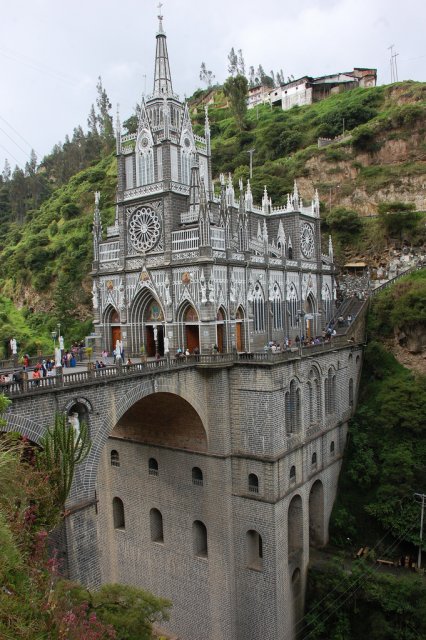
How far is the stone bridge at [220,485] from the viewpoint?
83.7 feet

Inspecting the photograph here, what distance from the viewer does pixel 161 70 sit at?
31.6 metres

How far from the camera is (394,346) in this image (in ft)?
121

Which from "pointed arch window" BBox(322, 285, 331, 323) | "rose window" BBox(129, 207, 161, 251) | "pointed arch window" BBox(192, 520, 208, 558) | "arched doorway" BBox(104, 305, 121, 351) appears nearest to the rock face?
"pointed arch window" BBox(322, 285, 331, 323)

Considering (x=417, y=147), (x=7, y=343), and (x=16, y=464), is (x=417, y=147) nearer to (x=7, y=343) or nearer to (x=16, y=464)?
(x=7, y=343)

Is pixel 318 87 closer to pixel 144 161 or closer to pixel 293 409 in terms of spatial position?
pixel 144 161

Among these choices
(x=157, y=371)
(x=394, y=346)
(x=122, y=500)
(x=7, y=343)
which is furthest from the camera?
(x=7, y=343)

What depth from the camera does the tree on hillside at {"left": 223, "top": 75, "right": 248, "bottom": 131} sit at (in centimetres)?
8250

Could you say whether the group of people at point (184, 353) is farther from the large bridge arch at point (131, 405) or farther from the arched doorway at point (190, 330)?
the large bridge arch at point (131, 405)

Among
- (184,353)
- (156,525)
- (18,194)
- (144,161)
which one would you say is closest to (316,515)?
(156,525)

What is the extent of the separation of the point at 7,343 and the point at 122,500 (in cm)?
3029

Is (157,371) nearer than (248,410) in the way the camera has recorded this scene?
Yes

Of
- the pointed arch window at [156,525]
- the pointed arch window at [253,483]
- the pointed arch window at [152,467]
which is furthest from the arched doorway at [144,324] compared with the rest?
the pointed arch window at [156,525]

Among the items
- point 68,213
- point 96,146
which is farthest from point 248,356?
point 96,146

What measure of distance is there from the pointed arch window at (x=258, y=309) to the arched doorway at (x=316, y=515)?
1024 centimetres
